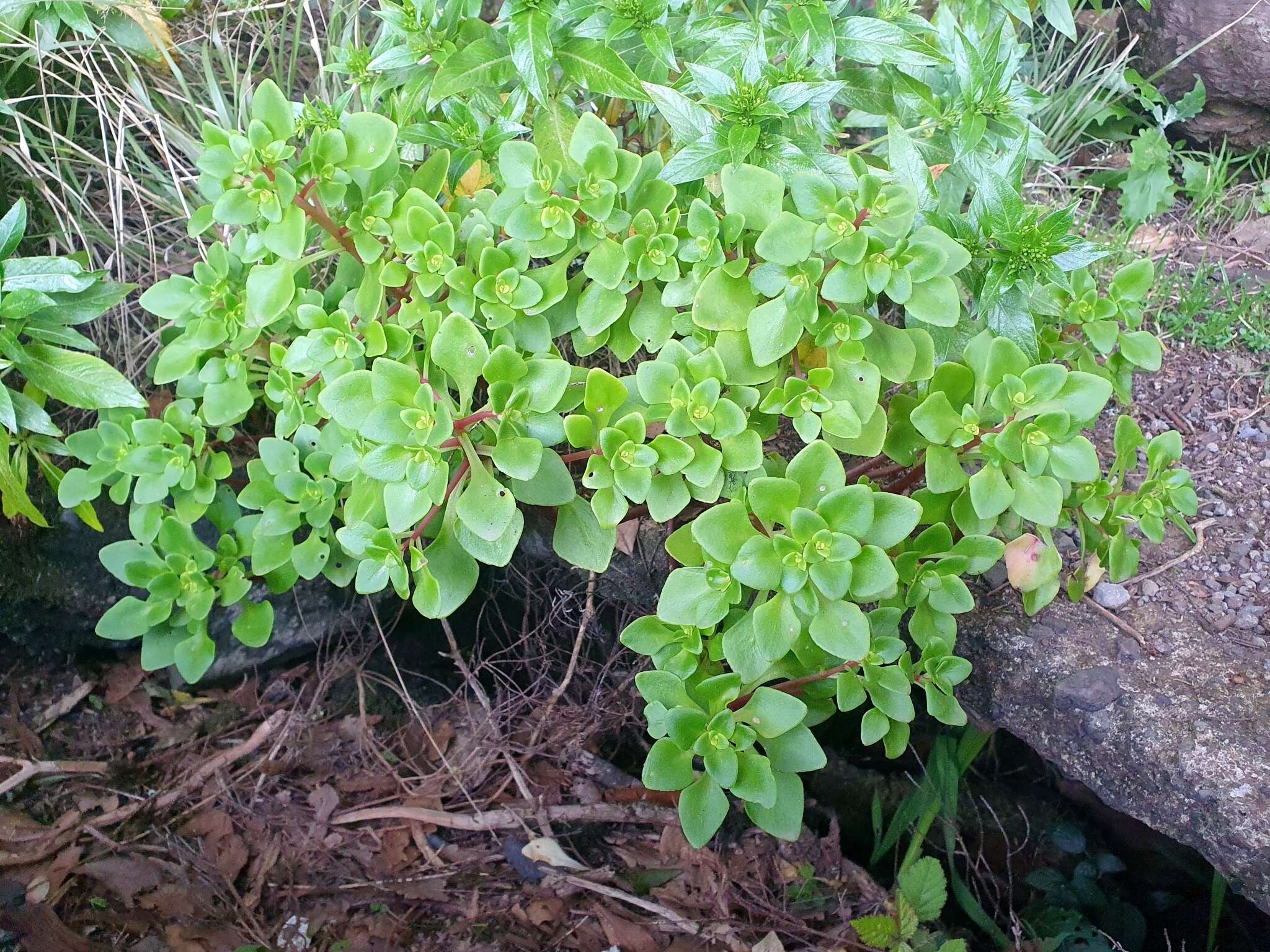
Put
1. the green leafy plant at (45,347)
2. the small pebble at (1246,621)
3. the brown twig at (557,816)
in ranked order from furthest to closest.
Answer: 1. the brown twig at (557,816)
2. the small pebble at (1246,621)
3. the green leafy plant at (45,347)

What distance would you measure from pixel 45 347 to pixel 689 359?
4.61 ft

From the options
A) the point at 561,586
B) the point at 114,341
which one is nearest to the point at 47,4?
the point at 114,341

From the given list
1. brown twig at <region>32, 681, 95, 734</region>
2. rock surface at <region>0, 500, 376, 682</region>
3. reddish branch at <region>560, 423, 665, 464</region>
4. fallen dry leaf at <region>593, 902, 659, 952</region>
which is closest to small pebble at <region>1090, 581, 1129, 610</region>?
reddish branch at <region>560, 423, 665, 464</region>

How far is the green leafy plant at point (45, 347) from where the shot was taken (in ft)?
5.91

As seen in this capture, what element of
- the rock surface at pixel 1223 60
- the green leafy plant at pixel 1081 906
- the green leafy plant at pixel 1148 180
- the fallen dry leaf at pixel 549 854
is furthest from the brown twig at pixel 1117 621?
the rock surface at pixel 1223 60

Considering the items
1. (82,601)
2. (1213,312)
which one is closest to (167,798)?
(82,601)

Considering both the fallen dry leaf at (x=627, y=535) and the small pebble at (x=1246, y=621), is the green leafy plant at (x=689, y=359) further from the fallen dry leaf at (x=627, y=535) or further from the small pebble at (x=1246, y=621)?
the small pebble at (x=1246, y=621)

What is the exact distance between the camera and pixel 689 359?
4.81 feet

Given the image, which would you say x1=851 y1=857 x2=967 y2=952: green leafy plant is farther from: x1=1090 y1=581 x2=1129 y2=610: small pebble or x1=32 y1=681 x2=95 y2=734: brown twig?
x1=32 y1=681 x2=95 y2=734: brown twig

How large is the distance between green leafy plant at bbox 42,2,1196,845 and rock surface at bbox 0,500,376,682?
48cm

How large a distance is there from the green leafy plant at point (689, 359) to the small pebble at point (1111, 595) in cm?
13

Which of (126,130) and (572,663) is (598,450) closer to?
(572,663)

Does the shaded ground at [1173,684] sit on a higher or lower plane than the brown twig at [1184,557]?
lower

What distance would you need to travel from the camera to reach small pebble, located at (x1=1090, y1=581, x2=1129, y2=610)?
6.40 ft
